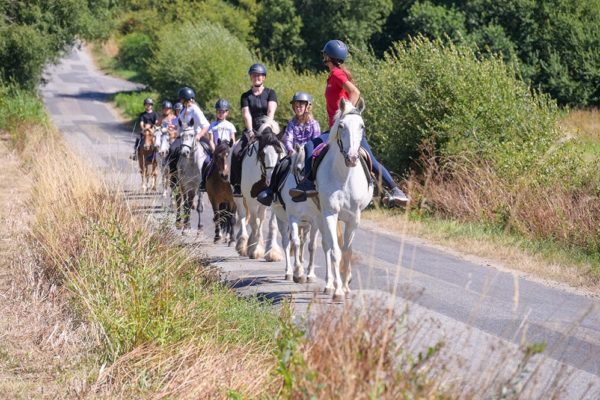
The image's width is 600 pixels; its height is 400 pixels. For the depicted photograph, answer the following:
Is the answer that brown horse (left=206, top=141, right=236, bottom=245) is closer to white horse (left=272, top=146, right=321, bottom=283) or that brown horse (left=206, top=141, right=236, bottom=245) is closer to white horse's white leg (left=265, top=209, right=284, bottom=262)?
white horse's white leg (left=265, top=209, right=284, bottom=262)

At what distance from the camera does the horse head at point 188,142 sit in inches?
693

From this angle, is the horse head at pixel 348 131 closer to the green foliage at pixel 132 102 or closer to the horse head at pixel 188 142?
the horse head at pixel 188 142

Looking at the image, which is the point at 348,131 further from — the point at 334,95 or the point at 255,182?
the point at 255,182

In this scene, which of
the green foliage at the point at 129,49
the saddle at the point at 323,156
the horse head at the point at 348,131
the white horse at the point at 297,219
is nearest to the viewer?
the horse head at the point at 348,131

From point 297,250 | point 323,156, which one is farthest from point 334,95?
point 297,250

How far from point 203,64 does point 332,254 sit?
1250 inches

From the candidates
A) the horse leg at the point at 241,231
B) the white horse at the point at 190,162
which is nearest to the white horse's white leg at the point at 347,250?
the horse leg at the point at 241,231

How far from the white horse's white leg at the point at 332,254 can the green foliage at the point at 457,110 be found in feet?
26.9

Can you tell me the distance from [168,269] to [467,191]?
11197mm

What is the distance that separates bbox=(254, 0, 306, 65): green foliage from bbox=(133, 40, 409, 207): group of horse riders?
37.3 m

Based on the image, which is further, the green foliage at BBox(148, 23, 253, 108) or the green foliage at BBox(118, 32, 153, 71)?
the green foliage at BBox(118, 32, 153, 71)

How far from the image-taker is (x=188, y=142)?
17.7 meters

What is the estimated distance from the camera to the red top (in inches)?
448

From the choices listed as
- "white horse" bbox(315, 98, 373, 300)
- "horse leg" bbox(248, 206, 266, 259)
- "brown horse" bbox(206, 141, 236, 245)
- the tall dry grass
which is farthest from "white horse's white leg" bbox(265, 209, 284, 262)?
"white horse" bbox(315, 98, 373, 300)
